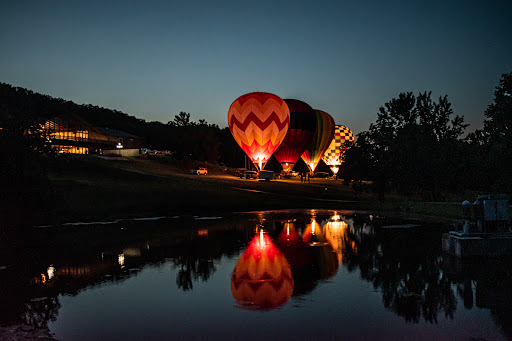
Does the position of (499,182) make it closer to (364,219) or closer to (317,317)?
(364,219)

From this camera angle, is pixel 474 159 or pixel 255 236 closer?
pixel 255 236

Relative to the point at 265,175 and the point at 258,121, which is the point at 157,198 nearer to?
the point at 258,121

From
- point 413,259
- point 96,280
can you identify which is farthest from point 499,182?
point 96,280

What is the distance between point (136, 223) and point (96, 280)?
50.3ft

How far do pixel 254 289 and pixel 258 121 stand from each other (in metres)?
52.8

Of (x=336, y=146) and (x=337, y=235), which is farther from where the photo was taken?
(x=336, y=146)

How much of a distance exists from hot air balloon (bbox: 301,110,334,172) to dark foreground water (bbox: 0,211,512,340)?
6154 cm

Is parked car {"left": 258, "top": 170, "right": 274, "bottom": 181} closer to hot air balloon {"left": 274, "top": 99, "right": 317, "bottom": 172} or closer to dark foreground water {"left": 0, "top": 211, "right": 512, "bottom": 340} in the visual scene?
hot air balloon {"left": 274, "top": 99, "right": 317, "bottom": 172}

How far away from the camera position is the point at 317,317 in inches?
435

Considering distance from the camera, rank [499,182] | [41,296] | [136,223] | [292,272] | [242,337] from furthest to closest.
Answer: [136,223]
[499,182]
[292,272]
[41,296]
[242,337]

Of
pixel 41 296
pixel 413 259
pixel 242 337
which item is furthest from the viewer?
pixel 413 259

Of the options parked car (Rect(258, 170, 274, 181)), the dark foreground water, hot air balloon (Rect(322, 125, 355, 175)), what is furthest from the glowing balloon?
the dark foreground water

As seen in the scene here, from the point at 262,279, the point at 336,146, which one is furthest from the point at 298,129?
the point at 262,279

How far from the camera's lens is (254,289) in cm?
1387
